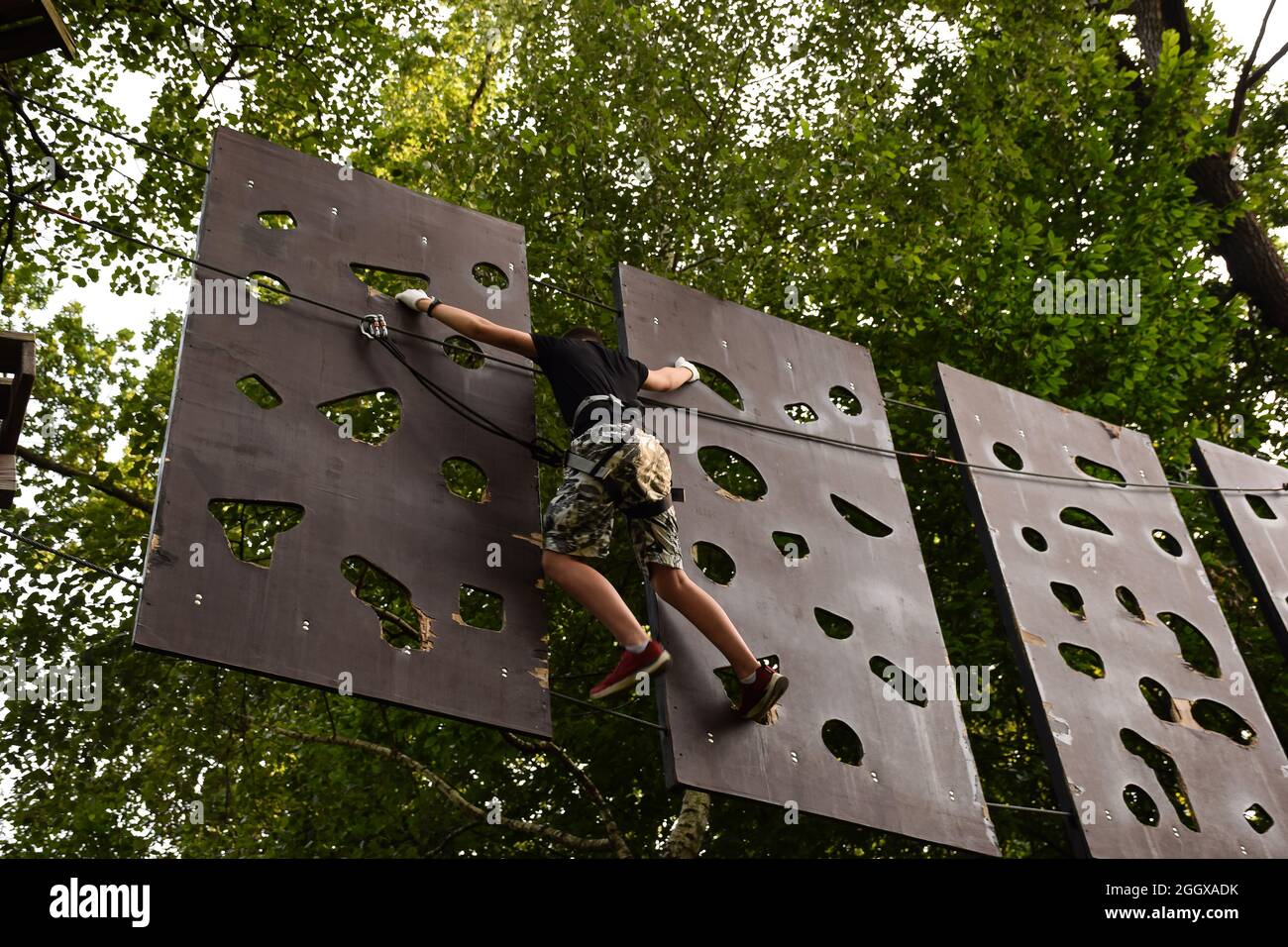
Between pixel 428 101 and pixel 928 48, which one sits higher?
pixel 428 101

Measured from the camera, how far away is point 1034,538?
7.75 m

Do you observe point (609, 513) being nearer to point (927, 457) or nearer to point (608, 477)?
point (608, 477)

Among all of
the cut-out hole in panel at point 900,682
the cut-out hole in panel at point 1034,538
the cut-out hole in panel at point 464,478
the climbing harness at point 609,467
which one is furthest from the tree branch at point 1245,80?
the climbing harness at point 609,467

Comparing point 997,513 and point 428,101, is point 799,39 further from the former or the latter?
point 997,513

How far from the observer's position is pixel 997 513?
24.8ft

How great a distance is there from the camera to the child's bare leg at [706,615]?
5.51m

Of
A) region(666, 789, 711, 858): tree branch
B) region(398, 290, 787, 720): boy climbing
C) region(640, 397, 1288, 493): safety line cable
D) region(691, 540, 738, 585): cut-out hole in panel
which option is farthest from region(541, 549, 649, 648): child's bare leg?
region(691, 540, 738, 585): cut-out hole in panel

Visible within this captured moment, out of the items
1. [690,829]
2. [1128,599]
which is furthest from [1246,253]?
[690,829]

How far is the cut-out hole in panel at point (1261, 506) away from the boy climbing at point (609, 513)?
5.80 metres

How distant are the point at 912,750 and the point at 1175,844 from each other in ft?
5.86
